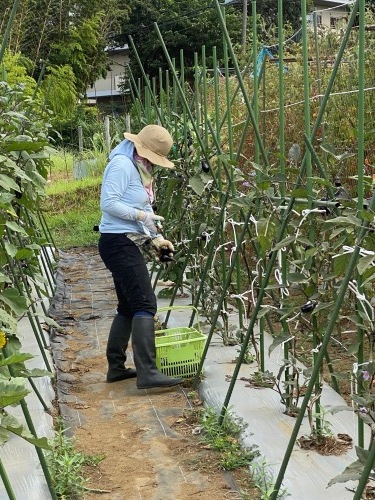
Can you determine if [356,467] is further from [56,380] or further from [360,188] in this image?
[56,380]

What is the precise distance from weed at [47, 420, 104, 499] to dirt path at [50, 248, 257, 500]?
0.05 meters

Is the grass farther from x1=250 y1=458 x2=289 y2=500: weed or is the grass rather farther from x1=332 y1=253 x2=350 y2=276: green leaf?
x1=332 y1=253 x2=350 y2=276: green leaf

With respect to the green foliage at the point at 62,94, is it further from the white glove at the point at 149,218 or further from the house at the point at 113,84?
the white glove at the point at 149,218

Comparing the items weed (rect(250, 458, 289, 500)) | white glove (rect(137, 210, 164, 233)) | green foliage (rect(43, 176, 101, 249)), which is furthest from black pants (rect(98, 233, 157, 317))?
green foliage (rect(43, 176, 101, 249))

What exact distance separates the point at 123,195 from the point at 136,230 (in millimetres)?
202

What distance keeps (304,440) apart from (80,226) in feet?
29.0

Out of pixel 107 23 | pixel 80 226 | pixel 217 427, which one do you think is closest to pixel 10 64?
pixel 80 226

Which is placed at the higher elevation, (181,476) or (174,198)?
(174,198)

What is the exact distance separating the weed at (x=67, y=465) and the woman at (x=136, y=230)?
0.87m

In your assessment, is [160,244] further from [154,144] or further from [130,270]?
[154,144]

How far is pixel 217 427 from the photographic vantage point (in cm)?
367

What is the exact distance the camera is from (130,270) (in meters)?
4.39

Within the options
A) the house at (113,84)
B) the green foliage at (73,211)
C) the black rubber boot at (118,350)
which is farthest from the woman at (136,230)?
the house at (113,84)

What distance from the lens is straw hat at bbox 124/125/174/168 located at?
172 inches
